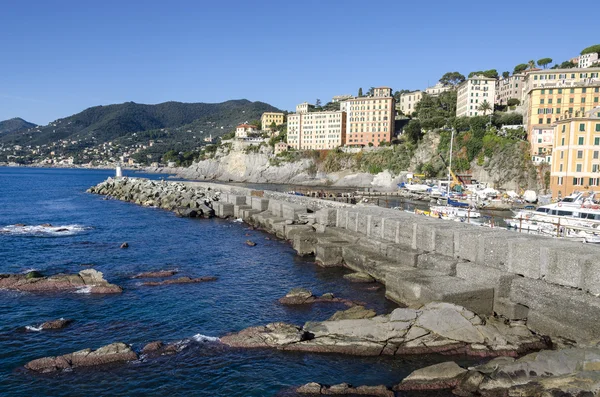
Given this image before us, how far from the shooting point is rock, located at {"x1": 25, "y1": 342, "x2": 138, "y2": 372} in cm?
1315

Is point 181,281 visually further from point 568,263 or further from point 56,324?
point 568,263

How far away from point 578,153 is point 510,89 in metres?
67.6

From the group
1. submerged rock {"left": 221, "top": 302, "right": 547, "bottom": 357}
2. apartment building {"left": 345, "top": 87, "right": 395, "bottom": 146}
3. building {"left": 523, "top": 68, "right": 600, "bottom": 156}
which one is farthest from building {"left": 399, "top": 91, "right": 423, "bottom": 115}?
submerged rock {"left": 221, "top": 302, "right": 547, "bottom": 357}

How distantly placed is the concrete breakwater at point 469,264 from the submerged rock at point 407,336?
1.17 meters

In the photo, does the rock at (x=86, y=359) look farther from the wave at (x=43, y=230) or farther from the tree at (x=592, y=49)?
the tree at (x=592, y=49)

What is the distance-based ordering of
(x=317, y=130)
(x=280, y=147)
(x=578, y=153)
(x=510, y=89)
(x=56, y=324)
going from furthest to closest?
(x=280, y=147), (x=317, y=130), (x=510, y=89), (x=578, y=153), (x=56, y=324)

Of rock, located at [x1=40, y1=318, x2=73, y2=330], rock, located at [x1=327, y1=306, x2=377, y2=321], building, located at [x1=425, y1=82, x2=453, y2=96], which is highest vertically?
building, located at [x1=425, y1=82, x2=453, y2=96]

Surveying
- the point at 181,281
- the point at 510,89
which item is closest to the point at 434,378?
the point at 181,281

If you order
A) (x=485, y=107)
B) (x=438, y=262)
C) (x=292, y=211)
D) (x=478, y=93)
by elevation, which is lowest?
(x=438, y=262)

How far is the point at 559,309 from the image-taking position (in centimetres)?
1448

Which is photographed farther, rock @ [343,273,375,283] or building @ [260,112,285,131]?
building @ [260,112,285,131]

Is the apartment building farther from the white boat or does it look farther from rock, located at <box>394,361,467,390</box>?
rock, located at <box>394,361,467,390</box>

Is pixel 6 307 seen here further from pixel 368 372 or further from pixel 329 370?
pixel 368 372

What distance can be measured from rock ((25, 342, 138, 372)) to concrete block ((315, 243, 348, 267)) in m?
14.2
